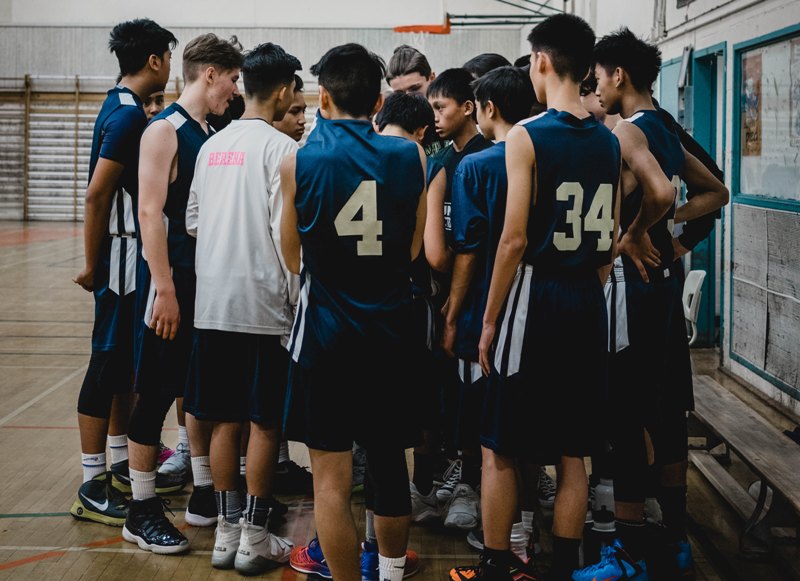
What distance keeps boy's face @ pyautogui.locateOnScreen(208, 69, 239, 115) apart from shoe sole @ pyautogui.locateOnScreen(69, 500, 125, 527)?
161 cm

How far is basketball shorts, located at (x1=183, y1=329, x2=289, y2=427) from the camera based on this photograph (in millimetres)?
3008

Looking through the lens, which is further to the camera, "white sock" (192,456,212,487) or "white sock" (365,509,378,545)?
"white sock" (192,456,212,487)

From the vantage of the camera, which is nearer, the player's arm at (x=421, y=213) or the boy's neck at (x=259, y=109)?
the player's arm at (x=421, y=213)

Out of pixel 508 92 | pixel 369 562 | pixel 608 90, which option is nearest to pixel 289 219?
pixel 508 92

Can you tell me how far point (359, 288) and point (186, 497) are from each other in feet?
5.80

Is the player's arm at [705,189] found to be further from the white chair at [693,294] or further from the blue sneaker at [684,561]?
the white chair at [693,294]

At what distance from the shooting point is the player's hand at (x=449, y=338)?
3135 mm

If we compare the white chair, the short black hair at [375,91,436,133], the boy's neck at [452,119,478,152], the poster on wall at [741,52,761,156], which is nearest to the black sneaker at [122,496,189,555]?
the short black hair at [375,91,436,133]

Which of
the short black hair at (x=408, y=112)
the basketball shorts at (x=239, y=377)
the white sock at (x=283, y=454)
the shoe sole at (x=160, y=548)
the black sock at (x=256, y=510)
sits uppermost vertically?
the short black hair at (x=408, y=112)

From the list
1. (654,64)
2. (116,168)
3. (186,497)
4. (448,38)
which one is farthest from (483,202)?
(448,38)

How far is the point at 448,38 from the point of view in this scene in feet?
57.2

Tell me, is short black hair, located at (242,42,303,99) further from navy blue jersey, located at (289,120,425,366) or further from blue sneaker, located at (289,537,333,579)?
blue sneaker, located at (289,537,333,579)

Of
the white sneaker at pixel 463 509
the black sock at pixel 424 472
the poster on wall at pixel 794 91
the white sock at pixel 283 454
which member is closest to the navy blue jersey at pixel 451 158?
the black sock at pixel 424 472

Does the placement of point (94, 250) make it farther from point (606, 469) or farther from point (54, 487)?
point (606, 469)
